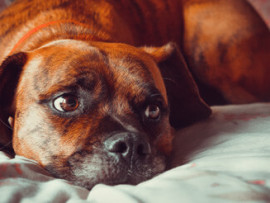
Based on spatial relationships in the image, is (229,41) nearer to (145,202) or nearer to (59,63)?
(59,63)

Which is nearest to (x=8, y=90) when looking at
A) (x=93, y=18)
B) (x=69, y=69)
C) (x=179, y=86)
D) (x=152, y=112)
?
(x=69, y=69)

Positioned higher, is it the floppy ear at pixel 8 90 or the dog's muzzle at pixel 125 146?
the floppy ear at pixel 8 90

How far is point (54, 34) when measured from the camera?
1796 millimetres

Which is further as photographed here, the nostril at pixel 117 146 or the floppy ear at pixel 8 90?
the floppy ear at pixel 8 90

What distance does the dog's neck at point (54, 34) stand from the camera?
1.78 metres

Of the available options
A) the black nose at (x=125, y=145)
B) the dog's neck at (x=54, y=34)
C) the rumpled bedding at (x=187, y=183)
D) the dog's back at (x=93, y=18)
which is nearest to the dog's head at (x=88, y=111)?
the black nose at (x=125, y=145)

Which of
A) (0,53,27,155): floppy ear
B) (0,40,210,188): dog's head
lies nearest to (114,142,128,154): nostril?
(0,40,210,188): dog's head

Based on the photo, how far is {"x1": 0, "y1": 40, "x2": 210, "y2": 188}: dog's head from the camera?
113 cm

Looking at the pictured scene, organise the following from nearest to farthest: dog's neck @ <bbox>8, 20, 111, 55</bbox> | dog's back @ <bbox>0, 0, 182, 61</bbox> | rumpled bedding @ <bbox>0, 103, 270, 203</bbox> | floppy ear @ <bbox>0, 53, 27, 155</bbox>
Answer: rumpled bedding @ <bbox>0, 103, 270, 203</bbox> → floppy ear @ <bbox>0, 53, 27, 155</bbox> → dog's neck @ <bbox>8, 20, 111, 55</bbox> → dog's back @ <bbox>0, 0, 182, 61</bbox>

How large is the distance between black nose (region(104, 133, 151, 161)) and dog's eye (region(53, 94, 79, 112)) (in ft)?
0.80

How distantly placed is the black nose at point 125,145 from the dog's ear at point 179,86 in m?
0.76

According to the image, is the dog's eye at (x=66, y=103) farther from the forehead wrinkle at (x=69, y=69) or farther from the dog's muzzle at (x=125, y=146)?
the dog's muzzle at (x=125, y=146)

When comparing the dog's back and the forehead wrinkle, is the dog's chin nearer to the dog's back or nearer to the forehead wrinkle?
the forehead wrinkle

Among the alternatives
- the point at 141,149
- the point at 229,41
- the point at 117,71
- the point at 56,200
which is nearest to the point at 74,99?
the point at 117,71
